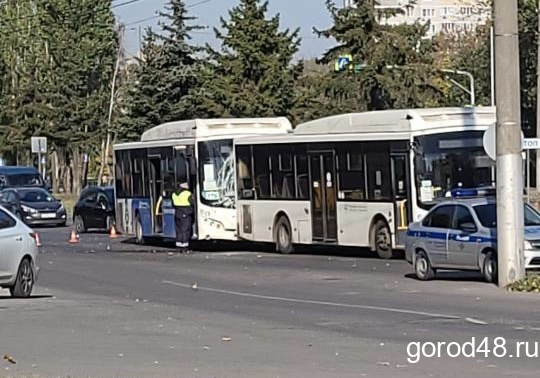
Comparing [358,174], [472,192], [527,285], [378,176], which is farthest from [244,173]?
[527,285]

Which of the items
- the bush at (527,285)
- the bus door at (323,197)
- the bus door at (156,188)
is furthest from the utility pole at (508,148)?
the bus door at (156,188)

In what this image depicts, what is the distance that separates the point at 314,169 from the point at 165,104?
35460mm

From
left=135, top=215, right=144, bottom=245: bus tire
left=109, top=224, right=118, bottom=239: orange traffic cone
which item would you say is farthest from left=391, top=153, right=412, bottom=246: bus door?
left=109, top=224, right=118, bottom=239: orange traffic cone

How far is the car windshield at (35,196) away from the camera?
175 ft

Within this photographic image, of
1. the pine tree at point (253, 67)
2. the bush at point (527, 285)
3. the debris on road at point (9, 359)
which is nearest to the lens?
the debris on road at point (9, 359)

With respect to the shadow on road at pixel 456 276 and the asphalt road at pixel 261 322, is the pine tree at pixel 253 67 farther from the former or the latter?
the shadow on road at pixel 456 276

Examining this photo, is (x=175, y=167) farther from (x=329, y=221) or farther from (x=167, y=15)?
(x=167, y=15)

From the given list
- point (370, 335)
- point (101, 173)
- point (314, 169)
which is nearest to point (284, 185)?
point (314, 169)

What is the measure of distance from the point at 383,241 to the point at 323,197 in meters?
2.61

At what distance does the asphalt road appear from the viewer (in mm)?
12734

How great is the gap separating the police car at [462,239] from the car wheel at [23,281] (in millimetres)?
6938

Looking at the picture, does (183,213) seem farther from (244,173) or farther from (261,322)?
(261,322)

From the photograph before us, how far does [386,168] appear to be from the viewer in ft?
99.4

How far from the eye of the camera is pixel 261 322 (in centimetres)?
1755
